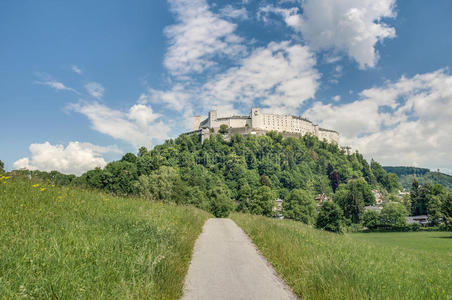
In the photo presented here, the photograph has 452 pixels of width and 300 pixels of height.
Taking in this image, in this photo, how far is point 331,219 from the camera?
54906mm

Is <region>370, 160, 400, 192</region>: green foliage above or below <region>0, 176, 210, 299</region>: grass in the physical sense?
above

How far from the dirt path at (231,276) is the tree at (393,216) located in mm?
→ 86154

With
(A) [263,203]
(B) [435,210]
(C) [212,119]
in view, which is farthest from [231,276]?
(C) [212,119]

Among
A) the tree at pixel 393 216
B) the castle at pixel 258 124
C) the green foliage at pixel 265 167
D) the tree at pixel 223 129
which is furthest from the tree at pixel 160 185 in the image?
the tree at pixel 223 129

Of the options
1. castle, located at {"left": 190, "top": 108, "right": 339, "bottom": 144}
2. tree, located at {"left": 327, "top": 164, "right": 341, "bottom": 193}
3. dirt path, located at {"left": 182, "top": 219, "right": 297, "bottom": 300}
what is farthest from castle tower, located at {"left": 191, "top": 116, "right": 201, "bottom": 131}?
dirt path, located at {"left": 182, "top": 219, "right": 297, "bottom": 300}

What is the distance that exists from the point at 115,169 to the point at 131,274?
5846 cm

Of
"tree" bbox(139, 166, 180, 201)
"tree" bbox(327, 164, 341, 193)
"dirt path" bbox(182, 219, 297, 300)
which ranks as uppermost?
"tree" bbox(327, 164, 341, 193)

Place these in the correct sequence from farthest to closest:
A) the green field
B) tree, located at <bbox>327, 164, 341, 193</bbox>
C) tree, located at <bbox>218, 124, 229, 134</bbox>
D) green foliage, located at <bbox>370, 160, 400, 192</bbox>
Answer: green foliage, located at <bbox>370, 160, 400, 192</bbox> < tree, located at <bbox>218, 124, 229, 134</bbox> < tree, located at <bbox>327, 164, 341, 193</bbox> < the green field

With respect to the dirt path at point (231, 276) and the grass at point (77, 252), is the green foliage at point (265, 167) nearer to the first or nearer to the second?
the dirt path at point (231, 276)

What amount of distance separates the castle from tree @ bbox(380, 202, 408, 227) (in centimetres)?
8814

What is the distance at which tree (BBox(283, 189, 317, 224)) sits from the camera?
70875 mm

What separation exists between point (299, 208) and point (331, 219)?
17.4m

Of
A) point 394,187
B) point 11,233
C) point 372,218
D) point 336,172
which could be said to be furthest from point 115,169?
point 394,187

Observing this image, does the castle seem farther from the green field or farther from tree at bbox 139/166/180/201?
the green field
